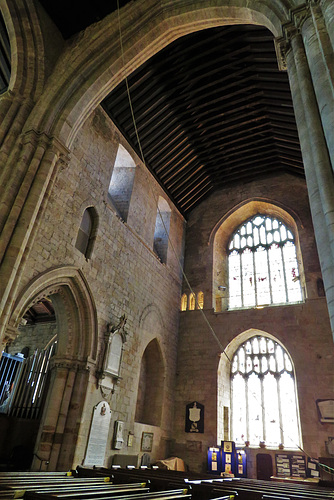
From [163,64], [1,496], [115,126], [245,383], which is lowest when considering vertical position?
[1,496]

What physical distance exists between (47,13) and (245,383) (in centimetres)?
1103

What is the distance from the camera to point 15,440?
→ 8438 mm

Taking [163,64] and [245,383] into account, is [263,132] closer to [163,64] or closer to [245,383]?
[163,64]

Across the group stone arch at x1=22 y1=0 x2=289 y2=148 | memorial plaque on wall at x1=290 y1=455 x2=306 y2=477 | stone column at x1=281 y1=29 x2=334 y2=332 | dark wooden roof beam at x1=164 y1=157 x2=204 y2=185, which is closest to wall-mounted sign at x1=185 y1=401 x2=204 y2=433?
memorial plaque on wall at x1=290 y1=455 x2=306 y2=477

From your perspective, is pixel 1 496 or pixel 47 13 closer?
pixel 1 496

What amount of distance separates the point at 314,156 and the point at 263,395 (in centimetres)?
847

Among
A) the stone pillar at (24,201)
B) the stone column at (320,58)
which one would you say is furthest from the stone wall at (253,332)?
the stone column at (320,58)

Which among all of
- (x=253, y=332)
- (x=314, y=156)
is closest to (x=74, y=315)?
(x=253, y=332)

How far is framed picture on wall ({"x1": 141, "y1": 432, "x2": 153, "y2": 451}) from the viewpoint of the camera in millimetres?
8953

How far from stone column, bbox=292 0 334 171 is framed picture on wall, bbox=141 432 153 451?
26.8ft

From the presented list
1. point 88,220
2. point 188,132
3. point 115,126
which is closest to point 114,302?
point 88,220

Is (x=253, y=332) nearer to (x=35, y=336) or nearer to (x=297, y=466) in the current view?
(x=297, y=466)

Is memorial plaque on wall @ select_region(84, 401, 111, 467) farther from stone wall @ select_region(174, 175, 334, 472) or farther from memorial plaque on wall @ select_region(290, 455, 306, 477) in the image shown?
memorial plaque on wall @ select_region(290, 455, 306, 477)

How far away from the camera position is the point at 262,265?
12.3m
